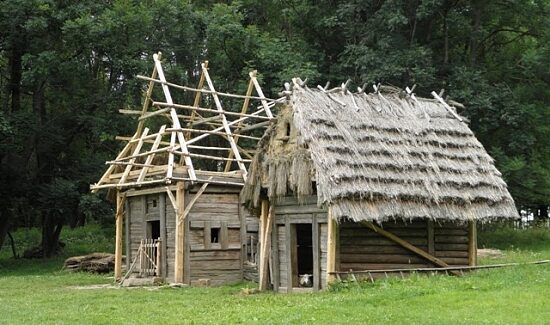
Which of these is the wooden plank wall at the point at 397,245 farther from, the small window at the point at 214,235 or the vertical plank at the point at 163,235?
the vertical plank at the point at 163,235

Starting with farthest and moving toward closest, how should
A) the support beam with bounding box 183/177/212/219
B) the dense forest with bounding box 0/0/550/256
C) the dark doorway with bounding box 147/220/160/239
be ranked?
the dense forest with bounding box 0/0/550/256 < the dark doorway with bounding box 147/220/160/239 < the support beam with bounding box 183/177/212/219

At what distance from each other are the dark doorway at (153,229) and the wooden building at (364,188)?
6.29m

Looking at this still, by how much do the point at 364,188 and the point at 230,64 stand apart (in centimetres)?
2056

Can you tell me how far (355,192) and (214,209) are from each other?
8.10m

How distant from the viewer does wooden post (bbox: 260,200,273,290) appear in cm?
2284

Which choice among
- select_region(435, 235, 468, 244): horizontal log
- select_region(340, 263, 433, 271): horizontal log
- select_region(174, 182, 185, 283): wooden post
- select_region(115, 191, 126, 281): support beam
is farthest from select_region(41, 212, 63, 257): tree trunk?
select_region(435, 235, 468, 244): horizontal log

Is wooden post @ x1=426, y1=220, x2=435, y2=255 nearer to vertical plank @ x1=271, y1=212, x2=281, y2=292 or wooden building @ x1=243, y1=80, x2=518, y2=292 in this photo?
wooden building @ x1=243, y1=80, x2=518, y2=292

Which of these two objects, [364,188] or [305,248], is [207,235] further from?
[364,188]

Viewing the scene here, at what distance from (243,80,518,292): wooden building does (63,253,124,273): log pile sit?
1197 centimetres

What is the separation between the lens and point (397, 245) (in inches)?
873

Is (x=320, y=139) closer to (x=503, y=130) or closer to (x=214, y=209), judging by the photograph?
(x=214, y=209)

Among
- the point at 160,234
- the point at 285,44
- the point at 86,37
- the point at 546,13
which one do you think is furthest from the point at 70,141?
the point at 546,13

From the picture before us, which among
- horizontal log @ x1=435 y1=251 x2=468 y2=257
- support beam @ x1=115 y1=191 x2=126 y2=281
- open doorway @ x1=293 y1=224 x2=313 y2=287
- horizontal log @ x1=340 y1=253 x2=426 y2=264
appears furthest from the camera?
support beam @ x1=115 y1=191 x2=126 y2=281

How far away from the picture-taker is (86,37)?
3472 centimetres
